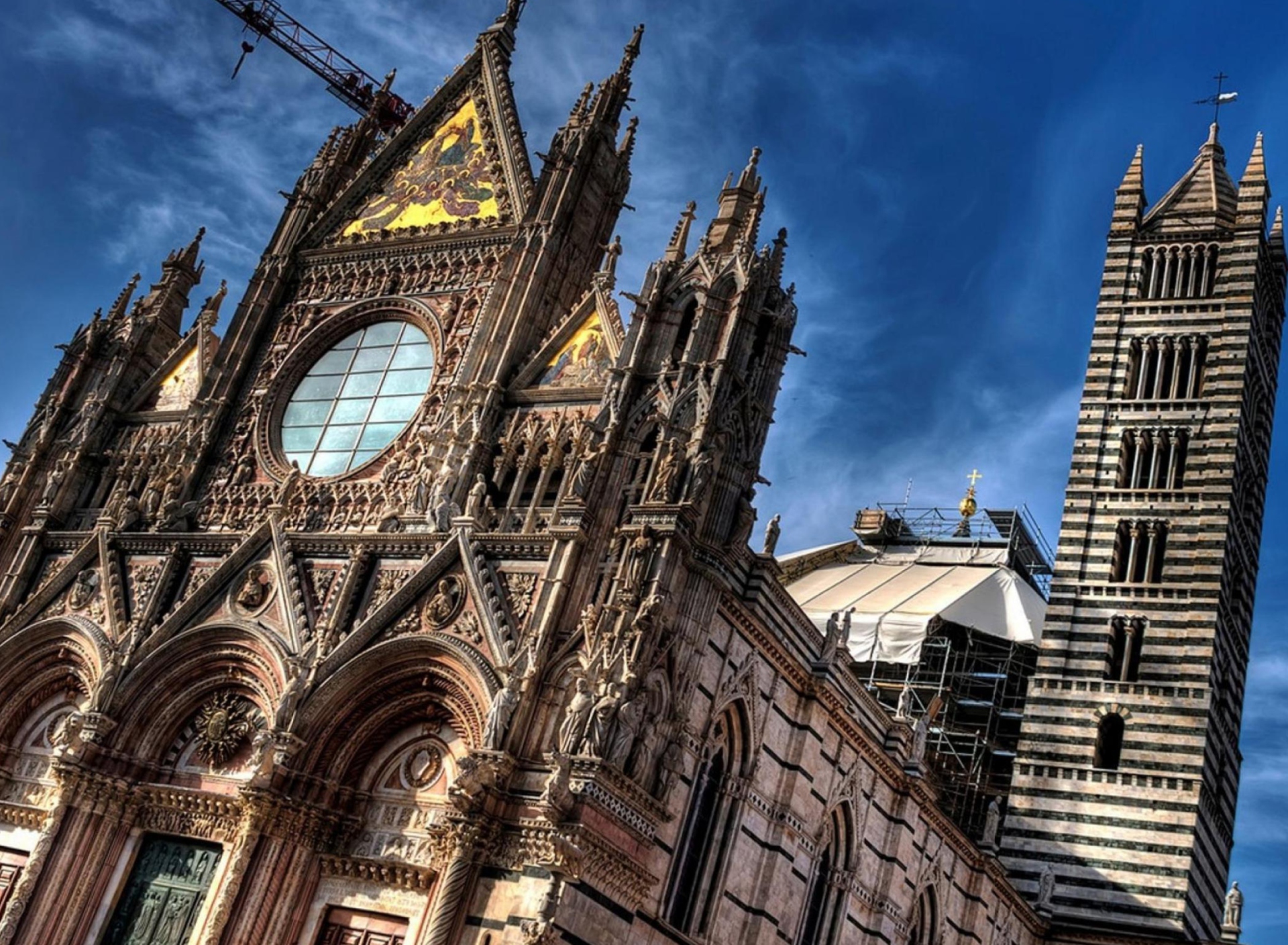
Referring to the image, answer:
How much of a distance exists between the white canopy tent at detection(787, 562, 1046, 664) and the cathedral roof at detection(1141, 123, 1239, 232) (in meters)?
10.7

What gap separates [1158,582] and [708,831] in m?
18.9

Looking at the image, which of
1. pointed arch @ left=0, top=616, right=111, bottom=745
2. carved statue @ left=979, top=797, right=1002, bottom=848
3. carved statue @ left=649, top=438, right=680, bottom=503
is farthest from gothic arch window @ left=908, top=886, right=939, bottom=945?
pointed arch @ left=0, top=616, right=111, bottom=745

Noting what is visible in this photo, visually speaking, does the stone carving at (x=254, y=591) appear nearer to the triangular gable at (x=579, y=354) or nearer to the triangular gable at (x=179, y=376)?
the triangular gable at (x=579, y=354)

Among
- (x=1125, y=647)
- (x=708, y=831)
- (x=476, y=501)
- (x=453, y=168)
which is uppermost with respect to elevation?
(x=453, y=168)

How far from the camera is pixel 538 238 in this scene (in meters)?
27.2

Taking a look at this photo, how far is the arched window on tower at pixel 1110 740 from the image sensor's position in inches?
1447

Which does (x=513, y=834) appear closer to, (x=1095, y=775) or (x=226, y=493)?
(x=226, y=493)

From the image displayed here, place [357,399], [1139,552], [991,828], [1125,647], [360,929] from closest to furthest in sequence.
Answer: [360,929] < [357,399] < [991,828] < [1125,647] < [1139,552]

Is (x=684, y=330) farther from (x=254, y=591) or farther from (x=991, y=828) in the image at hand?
(x=991, y=828)

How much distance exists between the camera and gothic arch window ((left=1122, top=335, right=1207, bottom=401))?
134 feet

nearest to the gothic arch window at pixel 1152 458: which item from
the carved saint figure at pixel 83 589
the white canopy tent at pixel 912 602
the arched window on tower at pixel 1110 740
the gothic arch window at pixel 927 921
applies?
the white canopy tent at pixel 912 602

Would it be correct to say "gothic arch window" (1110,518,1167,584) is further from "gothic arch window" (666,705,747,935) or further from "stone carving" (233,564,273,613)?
"stone carving" (233,564,273,613)

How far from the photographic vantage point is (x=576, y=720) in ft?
66.8

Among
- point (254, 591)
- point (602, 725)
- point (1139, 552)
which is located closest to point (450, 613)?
point (602, 725)
